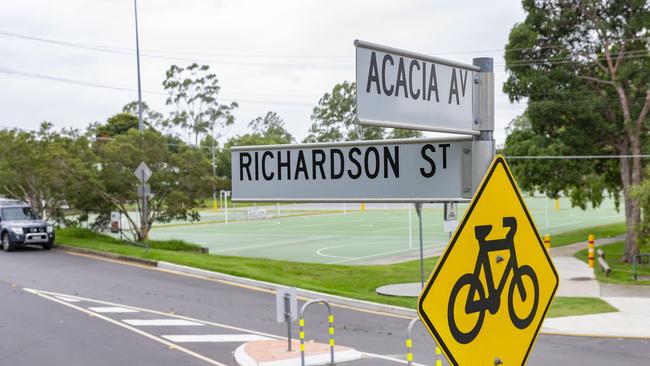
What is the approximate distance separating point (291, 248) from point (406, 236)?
25.8ft

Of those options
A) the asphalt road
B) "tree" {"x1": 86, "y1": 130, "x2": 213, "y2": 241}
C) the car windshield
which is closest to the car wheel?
the car windshield

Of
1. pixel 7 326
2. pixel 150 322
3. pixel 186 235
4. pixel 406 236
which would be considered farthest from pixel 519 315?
pixel 186 235

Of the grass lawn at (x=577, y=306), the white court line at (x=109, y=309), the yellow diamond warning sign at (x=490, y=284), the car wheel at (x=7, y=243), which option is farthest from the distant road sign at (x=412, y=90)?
the car wheel at (x=7, y=243)

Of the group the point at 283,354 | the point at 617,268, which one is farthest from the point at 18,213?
the point at 617,268

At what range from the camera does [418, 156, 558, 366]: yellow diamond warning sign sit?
3.33 metres

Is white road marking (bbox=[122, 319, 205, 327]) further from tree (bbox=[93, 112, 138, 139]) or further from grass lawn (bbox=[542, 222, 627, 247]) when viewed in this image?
tree (bbox=[93, 112, 138, 139])

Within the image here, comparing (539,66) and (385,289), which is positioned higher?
(539,66)

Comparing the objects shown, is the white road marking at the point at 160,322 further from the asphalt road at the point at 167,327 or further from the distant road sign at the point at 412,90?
the distant road sign at the point at 412,90

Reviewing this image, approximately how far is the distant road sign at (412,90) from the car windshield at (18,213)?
93.2 ft

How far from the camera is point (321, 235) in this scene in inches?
1528

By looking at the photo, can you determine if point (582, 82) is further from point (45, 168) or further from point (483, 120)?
point (483, 120)

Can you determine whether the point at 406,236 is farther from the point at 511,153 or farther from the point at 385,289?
the point at 385,289

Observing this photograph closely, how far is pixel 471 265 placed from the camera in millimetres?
3395

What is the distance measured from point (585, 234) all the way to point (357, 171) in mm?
36717
